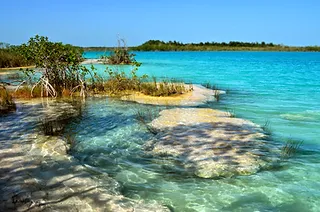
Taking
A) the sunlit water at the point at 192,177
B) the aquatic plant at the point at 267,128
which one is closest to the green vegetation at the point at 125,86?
the sunlit water at the point at 192,177

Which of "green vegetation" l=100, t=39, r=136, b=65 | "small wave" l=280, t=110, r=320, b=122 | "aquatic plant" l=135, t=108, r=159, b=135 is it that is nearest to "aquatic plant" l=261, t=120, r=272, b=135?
"small wave" l=280, t=110, r=320, b=122

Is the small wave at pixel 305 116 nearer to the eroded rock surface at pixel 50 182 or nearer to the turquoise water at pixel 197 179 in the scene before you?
the turquoise water at pixel 197 179

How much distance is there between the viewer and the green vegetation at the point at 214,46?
118938 millimetres

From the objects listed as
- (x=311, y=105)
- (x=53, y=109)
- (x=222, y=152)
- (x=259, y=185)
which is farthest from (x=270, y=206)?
(x=311, y=105)

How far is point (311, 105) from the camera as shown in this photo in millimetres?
14555

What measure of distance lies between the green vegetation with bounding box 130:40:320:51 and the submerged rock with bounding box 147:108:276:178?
108 metres

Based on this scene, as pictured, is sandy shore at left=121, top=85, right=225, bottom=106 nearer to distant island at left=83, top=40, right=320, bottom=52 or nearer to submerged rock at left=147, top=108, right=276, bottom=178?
submerged rock at left=147, top=108, right=276, bottom=178

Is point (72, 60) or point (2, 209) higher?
point (72, 60)

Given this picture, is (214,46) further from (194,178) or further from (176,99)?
(194,178)

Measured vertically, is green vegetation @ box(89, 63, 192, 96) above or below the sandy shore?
above

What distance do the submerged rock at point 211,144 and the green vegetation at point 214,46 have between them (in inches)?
4264

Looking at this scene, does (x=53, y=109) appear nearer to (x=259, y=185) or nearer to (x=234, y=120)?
(x=234, y=120)

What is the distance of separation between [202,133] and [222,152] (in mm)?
1566

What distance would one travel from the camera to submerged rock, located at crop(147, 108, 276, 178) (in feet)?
22.0
